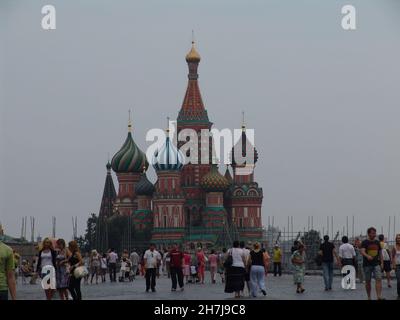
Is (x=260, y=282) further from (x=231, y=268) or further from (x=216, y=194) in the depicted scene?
(x=216, y=194)

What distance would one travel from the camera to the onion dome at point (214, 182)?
9562 cm

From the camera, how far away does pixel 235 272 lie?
2169cm

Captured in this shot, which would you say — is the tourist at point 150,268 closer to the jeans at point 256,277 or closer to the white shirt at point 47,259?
the jeans at point 256,277

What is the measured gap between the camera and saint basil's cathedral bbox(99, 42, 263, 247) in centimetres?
9425

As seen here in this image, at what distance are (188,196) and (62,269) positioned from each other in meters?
78.6

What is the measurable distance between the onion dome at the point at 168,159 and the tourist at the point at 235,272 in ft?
236

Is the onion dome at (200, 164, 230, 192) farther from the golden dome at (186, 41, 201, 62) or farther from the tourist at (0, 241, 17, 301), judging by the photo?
the tourist at (0, 241, 17, 301)

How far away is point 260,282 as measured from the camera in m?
22.0

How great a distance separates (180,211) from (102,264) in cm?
6002

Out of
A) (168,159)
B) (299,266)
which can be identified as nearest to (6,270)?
(299,266)

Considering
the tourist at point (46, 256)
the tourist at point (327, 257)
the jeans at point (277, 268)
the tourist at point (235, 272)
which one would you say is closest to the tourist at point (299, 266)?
the tourist at point (327, 257)

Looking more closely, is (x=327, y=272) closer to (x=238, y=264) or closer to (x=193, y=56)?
(x=238, y=264)
